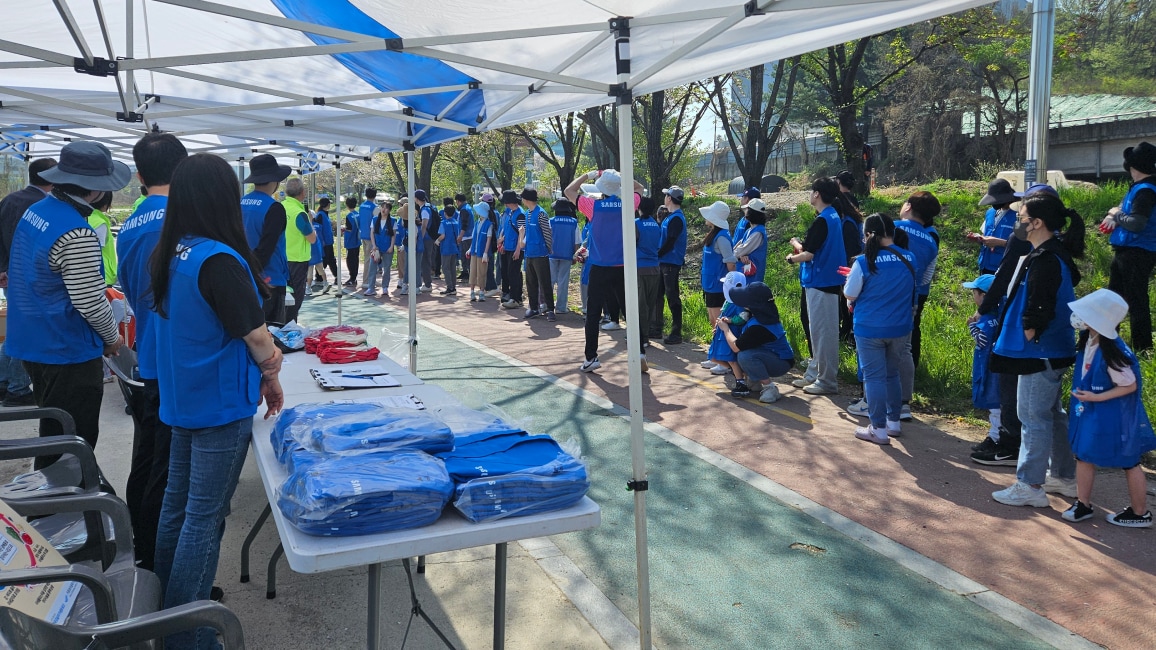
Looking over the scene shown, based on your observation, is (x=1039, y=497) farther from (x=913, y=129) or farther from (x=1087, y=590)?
(x=913, y=129)

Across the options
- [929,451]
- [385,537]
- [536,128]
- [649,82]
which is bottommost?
[929,451]

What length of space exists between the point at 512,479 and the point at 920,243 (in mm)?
5637

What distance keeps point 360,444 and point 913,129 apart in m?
32.2

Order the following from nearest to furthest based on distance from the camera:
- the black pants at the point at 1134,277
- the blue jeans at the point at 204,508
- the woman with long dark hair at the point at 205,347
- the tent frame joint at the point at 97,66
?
the woman with long dark hair at the point at 205,347, the blue jeans at the point at 204,508, the tent frame joint at the point at 97,66, the black pants at the point at 1134,277

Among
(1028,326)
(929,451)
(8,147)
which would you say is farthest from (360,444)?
(8,147)

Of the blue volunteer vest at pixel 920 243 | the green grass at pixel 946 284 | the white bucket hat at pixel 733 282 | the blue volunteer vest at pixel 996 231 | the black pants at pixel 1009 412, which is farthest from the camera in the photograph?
the white bucket hat at pixel 733 282

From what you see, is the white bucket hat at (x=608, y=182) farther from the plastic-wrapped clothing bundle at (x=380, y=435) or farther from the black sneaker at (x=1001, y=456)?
the plastic-wrapped clothing bundle at (x=380, y=435)

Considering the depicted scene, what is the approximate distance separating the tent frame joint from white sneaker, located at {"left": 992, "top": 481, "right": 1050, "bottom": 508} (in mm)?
5604

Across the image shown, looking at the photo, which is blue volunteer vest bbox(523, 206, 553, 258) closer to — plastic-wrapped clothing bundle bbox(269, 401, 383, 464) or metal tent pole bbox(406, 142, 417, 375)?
metal tent pole bbox(406, 142, 417, 375)

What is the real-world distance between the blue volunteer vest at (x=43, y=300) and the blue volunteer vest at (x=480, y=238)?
11468mm

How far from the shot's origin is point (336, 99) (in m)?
5.48

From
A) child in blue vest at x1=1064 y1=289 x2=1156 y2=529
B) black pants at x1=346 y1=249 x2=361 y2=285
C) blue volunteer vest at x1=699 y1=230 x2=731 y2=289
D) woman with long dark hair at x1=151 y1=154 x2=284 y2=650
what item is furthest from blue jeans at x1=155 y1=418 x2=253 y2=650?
black pants at x1=346 y1=249 x2=361 y2=285

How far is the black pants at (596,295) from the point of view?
8680mm

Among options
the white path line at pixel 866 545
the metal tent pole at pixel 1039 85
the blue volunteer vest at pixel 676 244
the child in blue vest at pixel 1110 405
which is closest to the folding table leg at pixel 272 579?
the white path line at pixel 866 545
